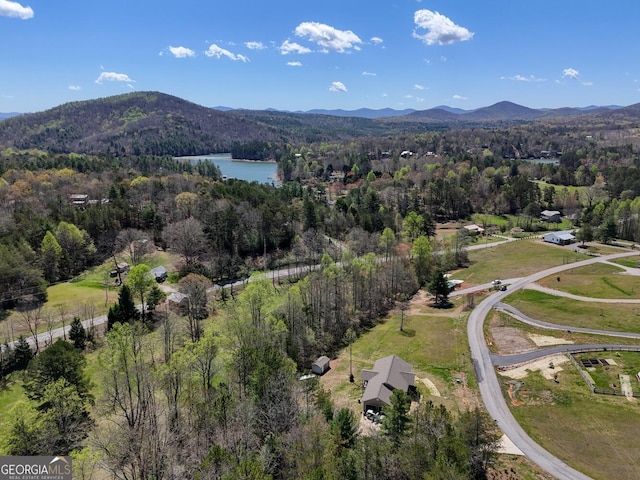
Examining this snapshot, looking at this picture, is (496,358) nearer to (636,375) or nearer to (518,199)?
(636,375)

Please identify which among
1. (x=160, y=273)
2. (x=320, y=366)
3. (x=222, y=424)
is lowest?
(x=320, y=366)

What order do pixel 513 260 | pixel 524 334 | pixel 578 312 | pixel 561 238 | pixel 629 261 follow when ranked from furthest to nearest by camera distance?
1. pixel 561 238
2. pixel 513 260
3. pixel 629 261
4. pixel 578 312
5. pixel 524 334

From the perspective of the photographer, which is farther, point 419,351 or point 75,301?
point 75,301

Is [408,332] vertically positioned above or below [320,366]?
below

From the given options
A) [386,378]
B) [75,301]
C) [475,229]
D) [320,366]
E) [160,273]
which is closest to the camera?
[386,378]

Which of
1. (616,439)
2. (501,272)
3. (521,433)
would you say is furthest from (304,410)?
(501,272)

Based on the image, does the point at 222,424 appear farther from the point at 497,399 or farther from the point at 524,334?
the point at 524,334

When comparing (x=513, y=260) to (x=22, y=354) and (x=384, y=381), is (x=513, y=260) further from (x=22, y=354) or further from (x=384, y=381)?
(x=22, y=354)

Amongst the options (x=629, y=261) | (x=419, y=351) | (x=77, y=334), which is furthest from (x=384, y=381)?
(x=629, y=261)

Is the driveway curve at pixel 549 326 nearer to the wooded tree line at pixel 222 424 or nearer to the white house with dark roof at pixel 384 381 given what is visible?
the white house with dark roof at pixel 384 381
